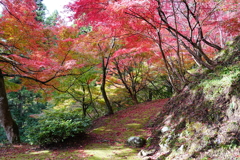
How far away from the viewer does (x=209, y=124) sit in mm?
3555

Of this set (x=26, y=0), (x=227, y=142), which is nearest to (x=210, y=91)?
(x=227, y=142)

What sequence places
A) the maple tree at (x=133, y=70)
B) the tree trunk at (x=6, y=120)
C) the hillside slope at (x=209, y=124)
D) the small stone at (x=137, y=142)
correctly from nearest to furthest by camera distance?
the hillside slope at (x=209, y=124), the small stone at (x=137, y=142), the tree trunk at (x=6, y=120), the maple tree at (x=133, y=70)

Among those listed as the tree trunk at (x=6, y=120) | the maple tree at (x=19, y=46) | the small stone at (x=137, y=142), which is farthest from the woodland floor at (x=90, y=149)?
the maple tree at (x=19, y=46)

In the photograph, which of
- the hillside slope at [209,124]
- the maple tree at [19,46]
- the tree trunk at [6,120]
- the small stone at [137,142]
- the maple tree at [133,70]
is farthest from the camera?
the maple tree at [133,70]

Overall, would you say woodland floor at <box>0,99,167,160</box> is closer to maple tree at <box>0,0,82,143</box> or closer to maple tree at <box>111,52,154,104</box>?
maple tree at <box>0,0,82,143</box>

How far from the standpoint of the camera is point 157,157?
393 cm

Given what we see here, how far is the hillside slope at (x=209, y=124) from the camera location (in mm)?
3005

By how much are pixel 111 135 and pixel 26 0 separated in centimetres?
618

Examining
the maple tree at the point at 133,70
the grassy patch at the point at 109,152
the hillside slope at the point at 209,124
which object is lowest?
the grassy patch at the point at 109,152

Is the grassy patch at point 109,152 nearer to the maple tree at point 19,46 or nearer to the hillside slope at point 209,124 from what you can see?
the hillside slope at point 209,124

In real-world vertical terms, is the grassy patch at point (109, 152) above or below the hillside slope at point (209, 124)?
below

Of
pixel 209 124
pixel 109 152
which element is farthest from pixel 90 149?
pixel 209 124

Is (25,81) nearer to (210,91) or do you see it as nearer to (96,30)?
(96,30)

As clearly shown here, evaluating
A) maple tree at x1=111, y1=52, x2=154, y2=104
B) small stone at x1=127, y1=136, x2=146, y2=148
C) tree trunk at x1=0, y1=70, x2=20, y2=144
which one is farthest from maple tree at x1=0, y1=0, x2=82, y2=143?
maple tree at x1=111, y1=52, x2=154, y2=104
